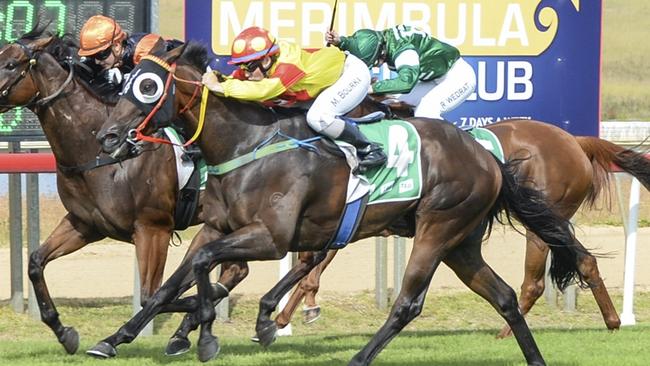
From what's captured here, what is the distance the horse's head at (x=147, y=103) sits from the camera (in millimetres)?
6332

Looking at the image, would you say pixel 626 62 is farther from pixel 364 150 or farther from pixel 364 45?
pixel 364 150

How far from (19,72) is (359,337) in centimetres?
263

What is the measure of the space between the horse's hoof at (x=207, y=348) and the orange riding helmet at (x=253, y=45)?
1293 mm

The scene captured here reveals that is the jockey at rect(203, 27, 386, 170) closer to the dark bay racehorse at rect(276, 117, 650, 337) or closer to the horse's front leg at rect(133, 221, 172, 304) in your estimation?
the horse's front leg at rect(133, 221, 172, 304)

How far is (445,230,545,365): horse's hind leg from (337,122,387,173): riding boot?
740 millimetres

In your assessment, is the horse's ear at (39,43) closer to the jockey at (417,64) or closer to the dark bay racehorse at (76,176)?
the dark bay racehorse at (76,176)

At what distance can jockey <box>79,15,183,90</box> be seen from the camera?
309 inches

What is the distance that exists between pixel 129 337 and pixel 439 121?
6.17 feet

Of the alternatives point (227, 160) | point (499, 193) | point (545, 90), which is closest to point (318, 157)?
point (227, 160)

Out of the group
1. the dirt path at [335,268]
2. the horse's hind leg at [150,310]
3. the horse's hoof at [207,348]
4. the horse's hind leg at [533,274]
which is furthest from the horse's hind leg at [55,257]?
the dirt path at [335,268]

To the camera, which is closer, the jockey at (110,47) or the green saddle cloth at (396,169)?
the green saddle cloth at (396,169)

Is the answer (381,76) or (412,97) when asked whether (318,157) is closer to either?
(412,97)

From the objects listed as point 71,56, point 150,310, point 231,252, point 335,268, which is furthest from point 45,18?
point 335,268

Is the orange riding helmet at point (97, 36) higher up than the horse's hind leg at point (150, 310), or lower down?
higher up
